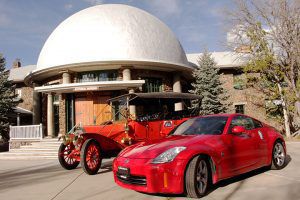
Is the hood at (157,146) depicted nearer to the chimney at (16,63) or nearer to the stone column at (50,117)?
the stone column at (50,117)

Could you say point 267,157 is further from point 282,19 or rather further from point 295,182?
point 282,19

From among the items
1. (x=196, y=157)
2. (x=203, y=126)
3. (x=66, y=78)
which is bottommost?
(x=196, y=157)

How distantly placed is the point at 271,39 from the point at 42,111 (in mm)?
17448

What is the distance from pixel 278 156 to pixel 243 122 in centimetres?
138

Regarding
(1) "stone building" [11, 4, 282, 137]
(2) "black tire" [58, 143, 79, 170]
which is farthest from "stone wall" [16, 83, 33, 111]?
(2) "black tire" [58, 143, 79, 170]

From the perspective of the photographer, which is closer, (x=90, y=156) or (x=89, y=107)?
(x=90, y=156)

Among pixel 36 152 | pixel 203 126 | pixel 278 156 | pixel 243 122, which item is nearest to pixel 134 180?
pixel 203 126

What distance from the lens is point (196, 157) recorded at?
4559 millimetres

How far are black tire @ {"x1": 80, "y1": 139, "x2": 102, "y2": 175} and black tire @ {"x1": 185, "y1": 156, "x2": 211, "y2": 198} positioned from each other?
12.0 ft

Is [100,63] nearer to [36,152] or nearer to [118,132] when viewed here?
[36,152]

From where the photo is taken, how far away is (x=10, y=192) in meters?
6.00

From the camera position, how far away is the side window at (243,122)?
19.2ft

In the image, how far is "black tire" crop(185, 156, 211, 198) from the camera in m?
4.36

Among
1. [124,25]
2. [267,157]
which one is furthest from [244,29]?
[267,157]
